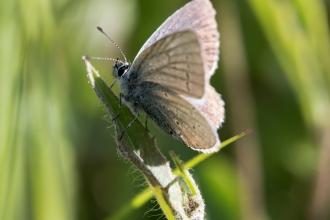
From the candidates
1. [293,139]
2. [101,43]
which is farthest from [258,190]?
[101,43]

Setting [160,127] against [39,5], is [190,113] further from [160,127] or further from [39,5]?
[39,5]

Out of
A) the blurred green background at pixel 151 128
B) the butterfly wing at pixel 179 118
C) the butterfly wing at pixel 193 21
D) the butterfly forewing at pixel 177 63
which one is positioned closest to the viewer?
the butterfly forewing at pixel 177 63

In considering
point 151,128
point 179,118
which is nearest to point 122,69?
point 179,118

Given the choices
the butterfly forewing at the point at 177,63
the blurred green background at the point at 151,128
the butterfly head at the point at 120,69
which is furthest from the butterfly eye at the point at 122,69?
the blurred green background at the point at 151,128

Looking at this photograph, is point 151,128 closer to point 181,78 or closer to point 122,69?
point 122,69

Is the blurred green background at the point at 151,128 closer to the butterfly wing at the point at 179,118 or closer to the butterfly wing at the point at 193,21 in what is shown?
the butterfly wing at the point at 179,118

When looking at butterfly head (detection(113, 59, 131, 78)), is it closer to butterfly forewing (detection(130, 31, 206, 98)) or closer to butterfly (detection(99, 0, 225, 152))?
butterfly (detection(99, 0, 225, 152))

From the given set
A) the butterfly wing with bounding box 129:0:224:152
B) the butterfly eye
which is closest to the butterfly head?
the butterfly eye
